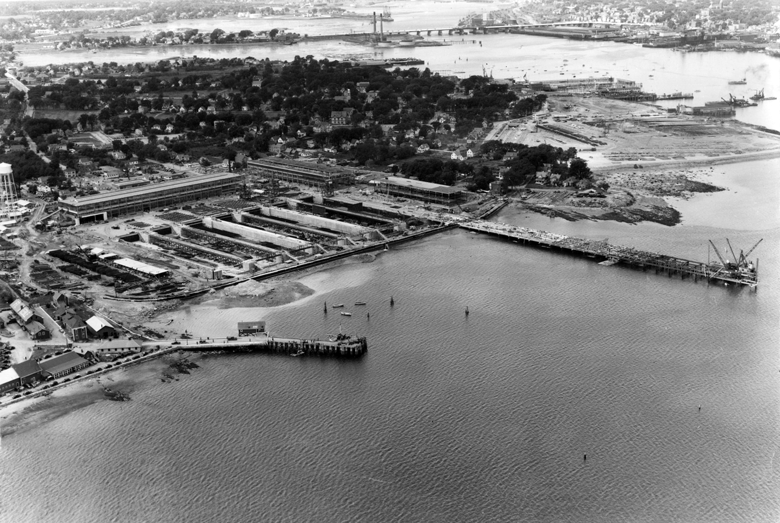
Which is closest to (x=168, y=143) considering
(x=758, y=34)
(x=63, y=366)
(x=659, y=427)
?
(x=63, y=366)

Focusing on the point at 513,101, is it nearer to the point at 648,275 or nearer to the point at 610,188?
the point at 610,188

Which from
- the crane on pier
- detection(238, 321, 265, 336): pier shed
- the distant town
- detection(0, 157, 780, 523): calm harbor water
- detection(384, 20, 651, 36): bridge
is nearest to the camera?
detection(0, 157, 780, 523): calm harbor water

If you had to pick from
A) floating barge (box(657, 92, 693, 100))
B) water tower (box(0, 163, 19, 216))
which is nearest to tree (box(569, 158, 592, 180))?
water tower (box(0, 163, 19, 216))

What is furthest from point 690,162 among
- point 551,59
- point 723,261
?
point 551,59

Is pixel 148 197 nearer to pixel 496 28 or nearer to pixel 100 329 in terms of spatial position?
pixel 100 329

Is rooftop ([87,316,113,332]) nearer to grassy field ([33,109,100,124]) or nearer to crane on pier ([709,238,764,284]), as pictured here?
crane on pier ([709,238,764,284])

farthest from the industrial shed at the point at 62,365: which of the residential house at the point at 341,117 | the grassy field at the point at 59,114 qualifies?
the grassy field at the point at 59,114
